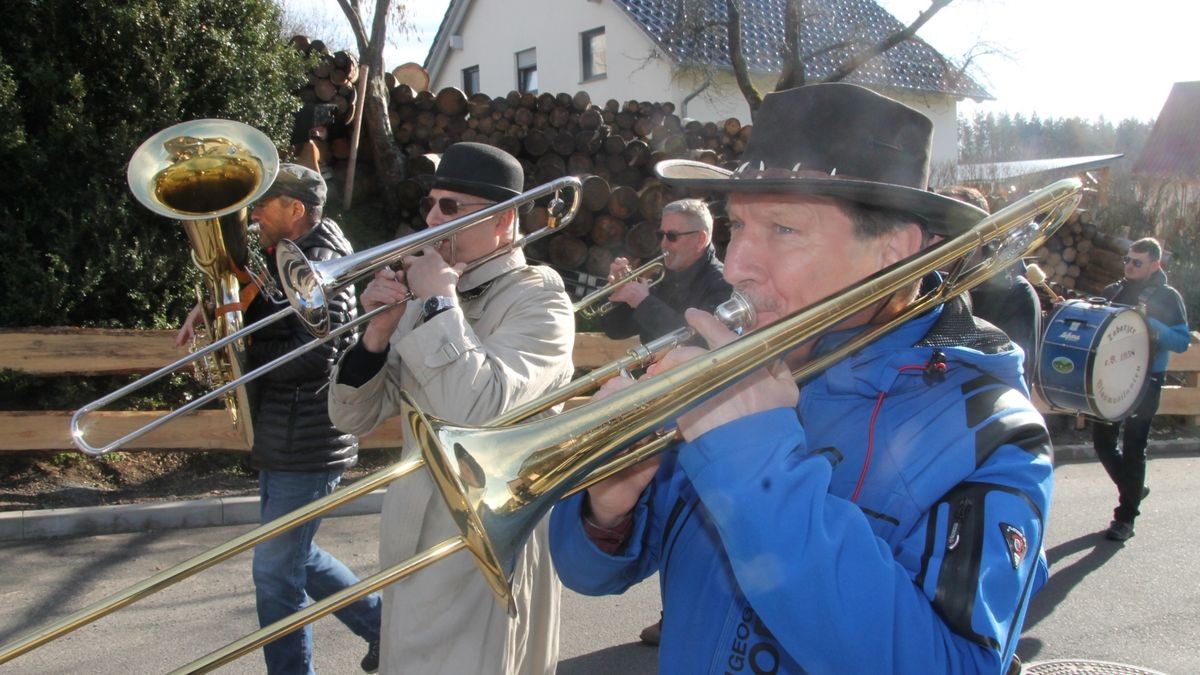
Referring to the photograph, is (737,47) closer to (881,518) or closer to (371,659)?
(371,659)

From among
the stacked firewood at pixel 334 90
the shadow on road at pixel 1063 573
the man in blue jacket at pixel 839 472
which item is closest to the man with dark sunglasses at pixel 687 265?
the shadow on road at pixel 1063 573

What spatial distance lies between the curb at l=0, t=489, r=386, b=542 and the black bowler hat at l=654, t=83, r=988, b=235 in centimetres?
400

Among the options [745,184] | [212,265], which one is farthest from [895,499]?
[212,265]

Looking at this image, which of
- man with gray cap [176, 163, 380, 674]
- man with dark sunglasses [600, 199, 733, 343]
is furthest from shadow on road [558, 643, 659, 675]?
man with dark sunglasses [600, 199, 733, 343]

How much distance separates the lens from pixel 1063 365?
12.1 ft

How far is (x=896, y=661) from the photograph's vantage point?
1.08 metres

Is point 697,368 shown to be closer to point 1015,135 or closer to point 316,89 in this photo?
point 316,89

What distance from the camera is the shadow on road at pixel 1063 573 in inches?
156

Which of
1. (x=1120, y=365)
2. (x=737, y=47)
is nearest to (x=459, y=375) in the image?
(x=1120, y=365)

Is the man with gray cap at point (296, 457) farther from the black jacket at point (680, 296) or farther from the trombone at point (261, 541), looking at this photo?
the trombone at point (261, 541)

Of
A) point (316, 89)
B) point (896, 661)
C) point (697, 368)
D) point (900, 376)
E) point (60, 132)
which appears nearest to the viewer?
point (896, 661)

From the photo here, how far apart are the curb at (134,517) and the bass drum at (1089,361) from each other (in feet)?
11.2

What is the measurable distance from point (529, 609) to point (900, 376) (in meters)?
1.36

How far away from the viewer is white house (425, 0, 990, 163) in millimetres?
18250
